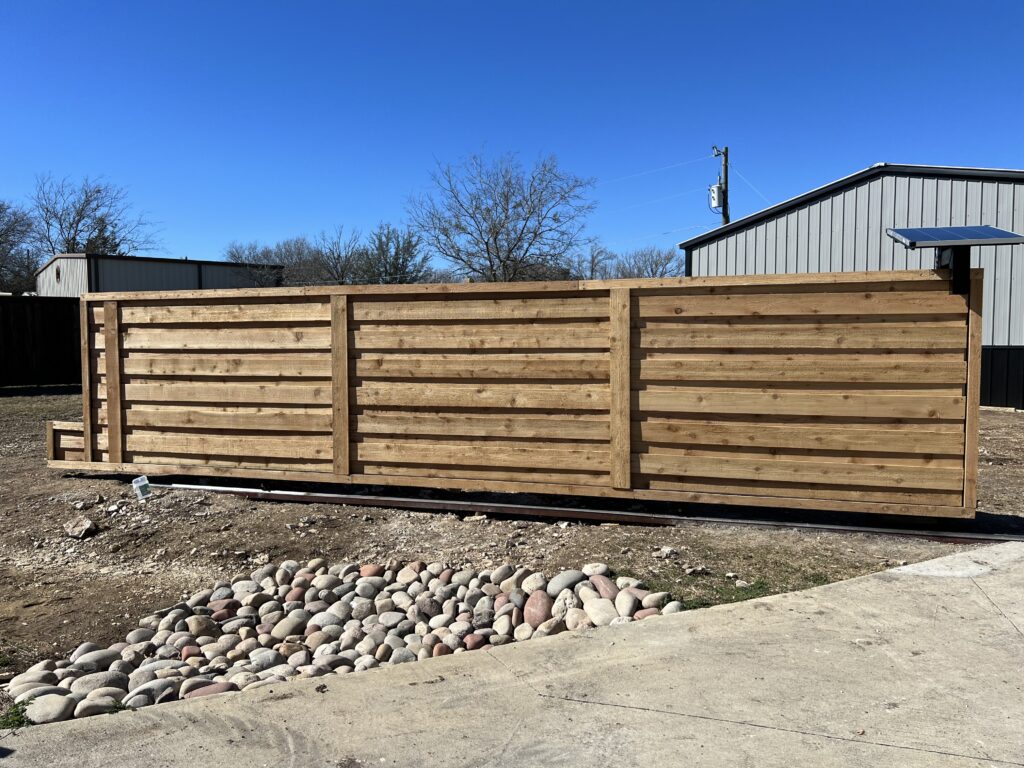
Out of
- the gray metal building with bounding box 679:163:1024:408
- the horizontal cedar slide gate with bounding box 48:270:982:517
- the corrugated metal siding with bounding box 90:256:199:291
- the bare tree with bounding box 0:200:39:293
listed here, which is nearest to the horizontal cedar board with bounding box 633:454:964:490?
the horizontal cedar slide gate with bounding box 48:270:982:517

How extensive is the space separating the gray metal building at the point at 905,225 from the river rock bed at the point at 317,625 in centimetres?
1106

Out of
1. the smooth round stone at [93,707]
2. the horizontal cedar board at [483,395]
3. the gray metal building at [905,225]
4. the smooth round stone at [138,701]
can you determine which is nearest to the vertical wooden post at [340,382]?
the horizontal cedar board at [483,395]

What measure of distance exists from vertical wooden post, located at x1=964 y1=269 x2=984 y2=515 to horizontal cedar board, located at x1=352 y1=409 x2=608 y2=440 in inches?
96.6

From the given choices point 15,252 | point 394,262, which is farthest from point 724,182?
point 15,252

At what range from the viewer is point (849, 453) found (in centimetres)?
555

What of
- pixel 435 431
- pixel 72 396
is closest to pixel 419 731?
pixel 435 431

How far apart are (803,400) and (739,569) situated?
54.1 inches

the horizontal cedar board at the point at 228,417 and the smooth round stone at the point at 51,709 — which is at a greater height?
the horizontal cedar board at the point at 228,417

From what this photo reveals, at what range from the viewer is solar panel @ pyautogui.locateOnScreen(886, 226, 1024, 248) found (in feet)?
16.1

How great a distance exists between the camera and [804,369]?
18.2 feet

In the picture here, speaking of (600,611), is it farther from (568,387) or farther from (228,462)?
(228,462)

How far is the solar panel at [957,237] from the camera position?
4918 mm

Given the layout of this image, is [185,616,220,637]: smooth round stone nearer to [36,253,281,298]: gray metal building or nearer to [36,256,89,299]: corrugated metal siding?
[36,253,281,298]: gray metal building

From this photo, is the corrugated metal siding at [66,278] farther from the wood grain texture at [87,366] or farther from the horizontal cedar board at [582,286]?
the horizontal cedar board at [582,286]
